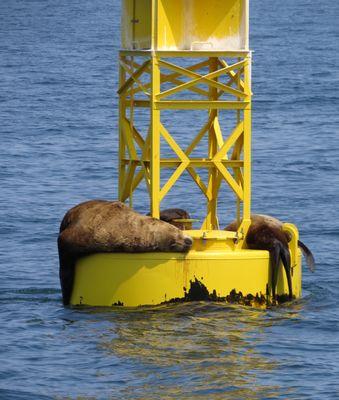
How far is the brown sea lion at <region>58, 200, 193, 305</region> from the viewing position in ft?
83.6

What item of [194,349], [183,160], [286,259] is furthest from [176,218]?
[194,349]

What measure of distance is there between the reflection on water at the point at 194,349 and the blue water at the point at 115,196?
3cm

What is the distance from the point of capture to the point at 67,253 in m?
26.0

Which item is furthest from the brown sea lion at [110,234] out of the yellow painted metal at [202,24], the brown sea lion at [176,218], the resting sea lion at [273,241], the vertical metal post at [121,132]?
the yellow painted metal at [202,24]

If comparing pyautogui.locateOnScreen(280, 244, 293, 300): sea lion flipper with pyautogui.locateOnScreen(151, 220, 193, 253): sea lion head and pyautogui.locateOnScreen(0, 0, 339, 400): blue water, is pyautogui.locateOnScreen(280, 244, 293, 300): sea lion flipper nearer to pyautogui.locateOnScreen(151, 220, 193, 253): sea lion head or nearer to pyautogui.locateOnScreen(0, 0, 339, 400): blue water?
pyautogui.locateOnScreen(0, 0, 339, 400): blue water

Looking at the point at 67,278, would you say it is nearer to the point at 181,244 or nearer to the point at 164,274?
the point at 164,274

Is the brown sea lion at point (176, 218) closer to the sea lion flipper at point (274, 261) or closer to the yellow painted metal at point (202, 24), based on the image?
the sea lion flipper at point (274, 261)

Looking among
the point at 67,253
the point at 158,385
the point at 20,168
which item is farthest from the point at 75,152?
the point at 158,385

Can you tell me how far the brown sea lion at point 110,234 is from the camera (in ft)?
83.6

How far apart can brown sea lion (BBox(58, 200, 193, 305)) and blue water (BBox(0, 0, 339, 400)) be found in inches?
39.6

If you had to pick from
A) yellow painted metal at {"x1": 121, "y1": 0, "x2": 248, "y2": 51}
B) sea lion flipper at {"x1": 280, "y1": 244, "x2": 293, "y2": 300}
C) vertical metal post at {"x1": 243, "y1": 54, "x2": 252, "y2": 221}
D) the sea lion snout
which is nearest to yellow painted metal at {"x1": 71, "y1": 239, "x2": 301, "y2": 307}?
the sea lion snout

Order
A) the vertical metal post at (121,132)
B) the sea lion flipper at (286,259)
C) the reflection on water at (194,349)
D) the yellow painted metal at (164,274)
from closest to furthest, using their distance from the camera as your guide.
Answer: the reflection on water at (194,349)
the yellow painted metal at (164,274)
the sea lion flipper at (286,259)
the vertical metal post at (121,132)

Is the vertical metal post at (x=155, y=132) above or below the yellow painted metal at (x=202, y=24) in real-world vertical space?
below

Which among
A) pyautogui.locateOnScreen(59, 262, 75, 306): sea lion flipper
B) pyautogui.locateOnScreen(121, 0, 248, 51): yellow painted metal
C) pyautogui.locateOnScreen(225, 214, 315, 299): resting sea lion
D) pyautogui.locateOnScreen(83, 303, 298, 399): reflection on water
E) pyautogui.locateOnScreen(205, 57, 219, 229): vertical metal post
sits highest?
pyautogui.locateOnScreen(121, 0, 248, 51): yellow painted metal
